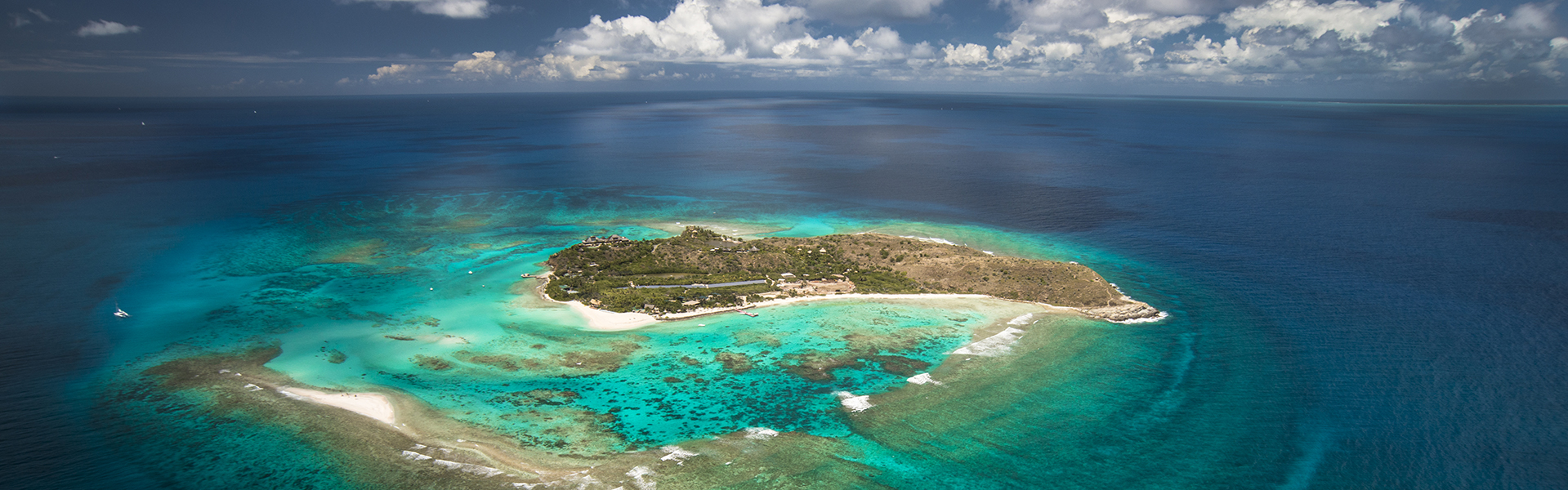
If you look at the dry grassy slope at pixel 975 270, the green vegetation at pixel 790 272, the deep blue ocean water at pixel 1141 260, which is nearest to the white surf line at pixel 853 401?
the deep blue ocean water at pixel 1141 260

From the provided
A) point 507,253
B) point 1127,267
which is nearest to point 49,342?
point 507,253

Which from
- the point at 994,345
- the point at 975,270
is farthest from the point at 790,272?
the point at 994,345

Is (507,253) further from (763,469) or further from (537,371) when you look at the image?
(763,469)

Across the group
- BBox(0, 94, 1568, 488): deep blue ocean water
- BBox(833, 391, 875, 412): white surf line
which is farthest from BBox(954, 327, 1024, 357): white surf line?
BBox(833, 391, 875, 412): white surf line

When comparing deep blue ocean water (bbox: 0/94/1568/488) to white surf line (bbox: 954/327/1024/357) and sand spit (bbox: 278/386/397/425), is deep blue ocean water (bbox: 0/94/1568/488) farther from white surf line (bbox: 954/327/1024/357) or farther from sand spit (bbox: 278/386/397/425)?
white surf line (bbox: 954/327/1024/357)

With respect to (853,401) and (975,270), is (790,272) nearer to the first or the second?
(975,270)

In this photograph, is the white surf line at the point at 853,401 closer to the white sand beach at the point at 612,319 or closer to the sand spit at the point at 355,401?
the white sand beach at the point at 612,319
